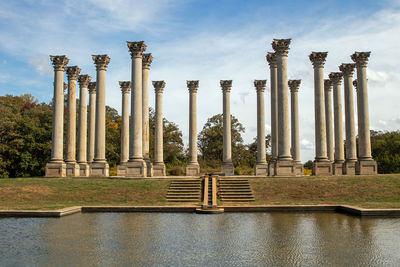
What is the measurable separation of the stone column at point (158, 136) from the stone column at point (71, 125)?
39.1 ft

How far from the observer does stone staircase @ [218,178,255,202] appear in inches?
1421

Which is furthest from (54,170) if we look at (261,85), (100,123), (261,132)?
(261,85)

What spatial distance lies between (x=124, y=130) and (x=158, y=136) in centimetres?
526

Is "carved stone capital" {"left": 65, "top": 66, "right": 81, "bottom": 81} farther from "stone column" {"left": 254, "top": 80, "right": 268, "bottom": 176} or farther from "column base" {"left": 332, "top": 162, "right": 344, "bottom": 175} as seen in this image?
"column base" {"left": 332, "top": 162, "right": 344, "bottom": 175}

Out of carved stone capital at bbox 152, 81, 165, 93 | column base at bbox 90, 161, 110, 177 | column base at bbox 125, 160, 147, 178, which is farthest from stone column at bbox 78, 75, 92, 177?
column base at bbox 125, 160, 147, 178

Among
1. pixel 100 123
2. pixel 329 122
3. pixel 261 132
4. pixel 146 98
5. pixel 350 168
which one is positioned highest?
pixel 146 98

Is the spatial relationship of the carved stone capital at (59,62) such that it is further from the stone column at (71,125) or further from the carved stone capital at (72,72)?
the stone column at (71,125)

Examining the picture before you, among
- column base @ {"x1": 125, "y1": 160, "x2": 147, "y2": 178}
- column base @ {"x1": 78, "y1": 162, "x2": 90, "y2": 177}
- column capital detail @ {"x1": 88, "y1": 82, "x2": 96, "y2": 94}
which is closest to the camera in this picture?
column base @ {"x1": 125, "y1": 160, "x2": 147, "y2": 178}

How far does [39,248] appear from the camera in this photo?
652 inches

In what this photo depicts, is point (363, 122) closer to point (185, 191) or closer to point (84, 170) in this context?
point (185, 191)

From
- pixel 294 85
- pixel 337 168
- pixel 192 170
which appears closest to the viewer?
pixel 337 168

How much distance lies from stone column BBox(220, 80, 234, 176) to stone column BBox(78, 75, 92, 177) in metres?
20.2

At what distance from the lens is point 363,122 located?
5006 centimetres

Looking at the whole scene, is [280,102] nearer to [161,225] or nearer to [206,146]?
[161,225]
